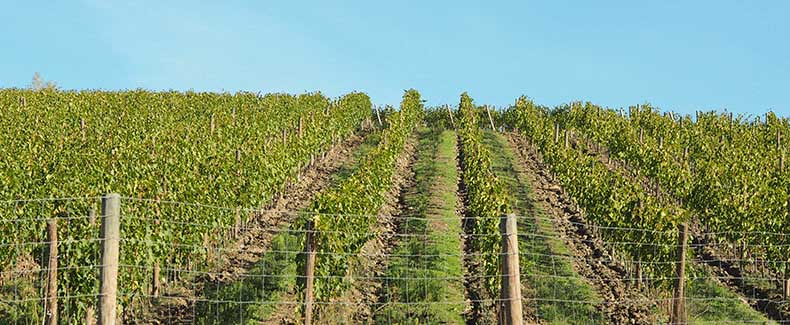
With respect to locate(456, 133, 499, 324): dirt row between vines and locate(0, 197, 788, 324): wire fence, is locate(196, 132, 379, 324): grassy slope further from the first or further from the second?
locate(456, 133, 499, 324): dirt row between vines

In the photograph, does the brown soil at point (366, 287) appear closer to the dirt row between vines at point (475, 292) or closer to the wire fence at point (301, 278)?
the wire fence at point (301, 278)

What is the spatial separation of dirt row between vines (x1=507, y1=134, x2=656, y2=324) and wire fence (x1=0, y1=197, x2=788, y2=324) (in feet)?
0.19

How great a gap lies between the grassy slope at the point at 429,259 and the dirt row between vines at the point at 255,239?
8.12 ft

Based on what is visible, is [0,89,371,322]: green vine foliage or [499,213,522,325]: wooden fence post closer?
[499,213,522,325]: wooden fence post

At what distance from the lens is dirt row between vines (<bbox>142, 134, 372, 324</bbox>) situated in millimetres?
14086

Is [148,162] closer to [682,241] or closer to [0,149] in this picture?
[0,149]

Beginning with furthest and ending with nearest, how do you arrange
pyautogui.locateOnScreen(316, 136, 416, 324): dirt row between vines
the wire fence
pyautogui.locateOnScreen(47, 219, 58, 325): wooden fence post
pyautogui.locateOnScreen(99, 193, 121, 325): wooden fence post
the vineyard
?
pyautogui.locateOnScreen(316, 136, 416, 324): dirt row between vines → the vineyard → the wire fence → pyautogui.locateOnScreen(47, 219, 58, 325): wooden fence post → pyautogui.locateOnScreen(99, 193, 121, 325): wooden fence post

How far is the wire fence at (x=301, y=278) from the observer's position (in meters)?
12.7

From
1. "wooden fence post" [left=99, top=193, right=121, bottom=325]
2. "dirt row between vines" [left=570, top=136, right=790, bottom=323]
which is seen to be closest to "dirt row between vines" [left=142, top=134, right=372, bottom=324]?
"wooden fence post" [left=99, top=193, right=121, bottom=325]

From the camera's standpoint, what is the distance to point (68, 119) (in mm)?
33969

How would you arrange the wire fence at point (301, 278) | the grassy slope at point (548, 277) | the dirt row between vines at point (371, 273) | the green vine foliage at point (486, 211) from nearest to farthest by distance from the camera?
1. the wire fence at point (301, 278)
2. the dirt row between vines at point (371, 273)
3. the grassy slope at point (548, 277)
4. the green vine foliage at point (486, 211)

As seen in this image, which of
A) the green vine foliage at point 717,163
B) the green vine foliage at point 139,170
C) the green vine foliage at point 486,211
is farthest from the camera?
the green vine foliage at point 717,163

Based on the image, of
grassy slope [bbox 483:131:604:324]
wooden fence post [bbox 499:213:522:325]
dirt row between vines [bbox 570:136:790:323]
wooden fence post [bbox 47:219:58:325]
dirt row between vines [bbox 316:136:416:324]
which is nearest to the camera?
wooden fence post [bbox 499:213:522:325]

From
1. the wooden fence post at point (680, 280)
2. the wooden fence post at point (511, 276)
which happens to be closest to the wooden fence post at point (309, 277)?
the wooden fence post at point (511, 276)
